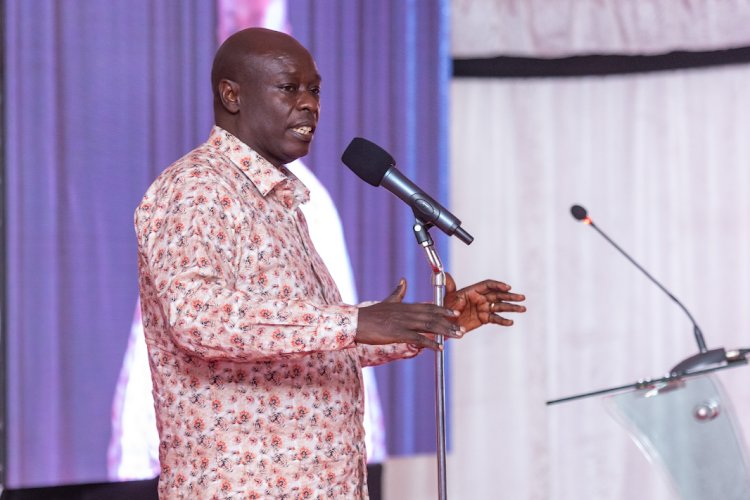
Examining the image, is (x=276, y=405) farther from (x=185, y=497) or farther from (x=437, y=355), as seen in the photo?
(x=437, y=355)

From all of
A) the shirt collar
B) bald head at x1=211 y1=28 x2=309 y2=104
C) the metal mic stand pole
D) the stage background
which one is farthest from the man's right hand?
the stage background

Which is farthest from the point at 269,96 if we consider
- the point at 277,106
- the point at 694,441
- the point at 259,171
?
the point at 694,441

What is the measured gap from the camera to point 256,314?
128 cm

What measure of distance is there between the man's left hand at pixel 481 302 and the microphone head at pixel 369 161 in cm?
26

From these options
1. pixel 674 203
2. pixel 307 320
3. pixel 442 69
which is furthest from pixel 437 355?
pixel 674 203

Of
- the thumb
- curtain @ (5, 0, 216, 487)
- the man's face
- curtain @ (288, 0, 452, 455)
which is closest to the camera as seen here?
the thumb

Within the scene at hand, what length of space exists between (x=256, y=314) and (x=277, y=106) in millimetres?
606

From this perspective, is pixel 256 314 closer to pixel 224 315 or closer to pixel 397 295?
pixel 224 315

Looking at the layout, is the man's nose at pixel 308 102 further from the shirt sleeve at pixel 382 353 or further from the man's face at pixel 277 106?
the shirt sleeve at pixel 382 353

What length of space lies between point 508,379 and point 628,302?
0.70m

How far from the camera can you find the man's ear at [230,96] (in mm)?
1750

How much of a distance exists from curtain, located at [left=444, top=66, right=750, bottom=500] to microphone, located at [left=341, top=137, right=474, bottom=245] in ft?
8.00

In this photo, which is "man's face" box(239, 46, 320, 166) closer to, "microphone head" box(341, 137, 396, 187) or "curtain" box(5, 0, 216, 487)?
"microphone head" box(341, 137, 396, 187)

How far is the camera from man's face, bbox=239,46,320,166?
5.66ft
